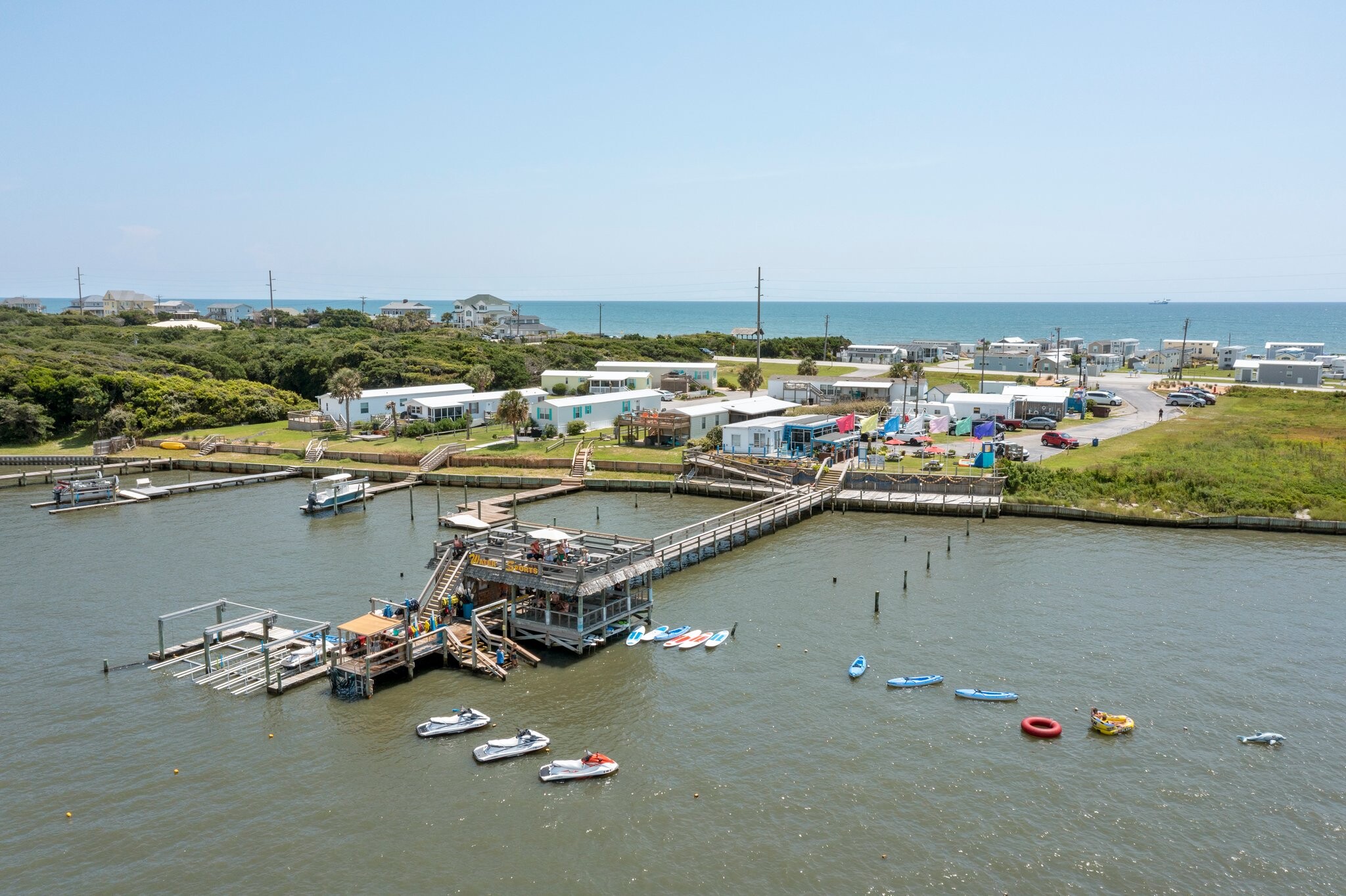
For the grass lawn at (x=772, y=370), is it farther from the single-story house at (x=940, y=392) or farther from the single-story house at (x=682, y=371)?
the single-story house at (x=940, y=392)

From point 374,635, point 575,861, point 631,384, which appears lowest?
point 575,861

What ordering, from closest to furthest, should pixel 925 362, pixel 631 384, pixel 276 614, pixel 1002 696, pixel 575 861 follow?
pixel 575 861 → pixel 1002 696 → pixel 276 614 → pixel 631 384 → pixel 925 362

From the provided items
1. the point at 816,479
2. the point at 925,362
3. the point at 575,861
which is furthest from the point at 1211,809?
the point at 925,362

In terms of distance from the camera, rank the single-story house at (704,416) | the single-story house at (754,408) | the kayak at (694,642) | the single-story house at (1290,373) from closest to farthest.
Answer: the kayak at (694,642) → the single-story house at (704,416) → the single-story house at (754,408) → the single-story house at (1290,373)

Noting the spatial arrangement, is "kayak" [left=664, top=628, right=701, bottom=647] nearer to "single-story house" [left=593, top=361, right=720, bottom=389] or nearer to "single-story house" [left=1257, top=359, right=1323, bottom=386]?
"single-story house" [left=593, top=361, right=720, bottom=389]

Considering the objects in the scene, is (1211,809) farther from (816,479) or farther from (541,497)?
(541,497)

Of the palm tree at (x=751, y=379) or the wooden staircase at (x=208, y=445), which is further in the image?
the palm tree at (x=751, y=379)

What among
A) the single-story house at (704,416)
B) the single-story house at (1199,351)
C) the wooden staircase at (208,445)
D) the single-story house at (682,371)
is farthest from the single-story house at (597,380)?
the single-story house at (1199,351)
